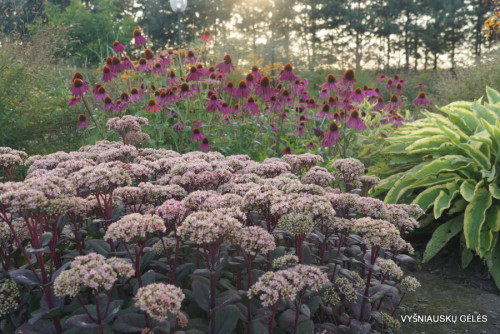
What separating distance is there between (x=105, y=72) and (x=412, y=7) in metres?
30.5

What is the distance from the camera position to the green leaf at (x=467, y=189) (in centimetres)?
343

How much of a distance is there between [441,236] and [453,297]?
57cm

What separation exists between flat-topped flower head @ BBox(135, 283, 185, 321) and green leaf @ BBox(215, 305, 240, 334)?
450 mm

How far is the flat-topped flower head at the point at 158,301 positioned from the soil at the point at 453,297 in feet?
6.45

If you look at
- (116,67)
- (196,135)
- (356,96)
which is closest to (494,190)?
(356,96)

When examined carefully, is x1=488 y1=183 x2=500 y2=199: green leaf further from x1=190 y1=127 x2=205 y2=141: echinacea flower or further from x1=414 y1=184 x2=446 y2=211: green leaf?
x1=190 y1=127 x2=205 y2=141: echinacea flower

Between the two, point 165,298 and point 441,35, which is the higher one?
point 441,35

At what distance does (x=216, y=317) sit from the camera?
1979mm

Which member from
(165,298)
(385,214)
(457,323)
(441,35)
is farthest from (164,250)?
(441,35)

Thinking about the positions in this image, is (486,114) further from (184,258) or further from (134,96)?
(134,96)

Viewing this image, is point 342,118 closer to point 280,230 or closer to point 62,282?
point 280,230

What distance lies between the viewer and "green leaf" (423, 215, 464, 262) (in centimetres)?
354

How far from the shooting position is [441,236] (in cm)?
363

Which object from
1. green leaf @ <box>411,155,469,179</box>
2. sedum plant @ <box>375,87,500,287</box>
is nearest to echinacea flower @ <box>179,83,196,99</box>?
sedum plant @ <box>375,87,500,287</box>
